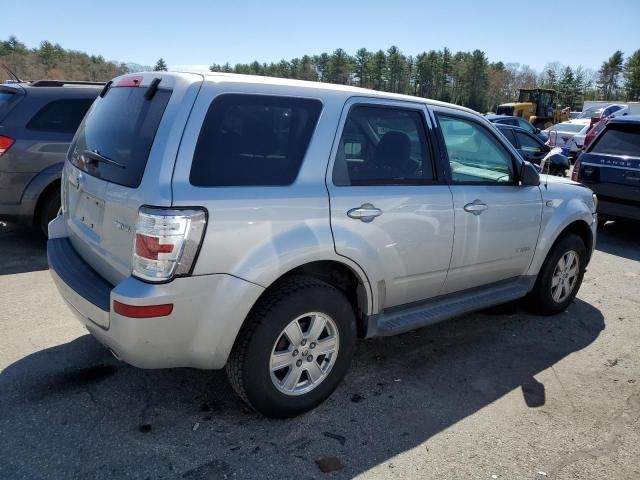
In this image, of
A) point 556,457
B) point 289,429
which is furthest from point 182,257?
point 556,457

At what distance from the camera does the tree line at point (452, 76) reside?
281ft

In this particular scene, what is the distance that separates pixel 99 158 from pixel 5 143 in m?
3.48

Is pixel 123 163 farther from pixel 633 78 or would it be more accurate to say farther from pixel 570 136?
pixel 633 78

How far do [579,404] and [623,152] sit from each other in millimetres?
5863

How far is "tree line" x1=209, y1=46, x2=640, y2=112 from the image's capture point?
85.6 metres

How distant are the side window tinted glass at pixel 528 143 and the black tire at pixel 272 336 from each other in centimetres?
944

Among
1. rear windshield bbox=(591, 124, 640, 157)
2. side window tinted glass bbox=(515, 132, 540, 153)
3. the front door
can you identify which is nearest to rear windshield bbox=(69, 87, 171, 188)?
the front door

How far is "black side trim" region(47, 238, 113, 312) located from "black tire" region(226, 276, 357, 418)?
0.72 m

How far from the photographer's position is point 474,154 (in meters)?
3.92

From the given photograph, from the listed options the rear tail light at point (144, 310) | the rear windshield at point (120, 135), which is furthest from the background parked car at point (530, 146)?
the rear tail light at point (144, 310)

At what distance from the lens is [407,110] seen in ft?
11.3

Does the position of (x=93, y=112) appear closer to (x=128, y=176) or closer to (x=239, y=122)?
(x=128, y=176)

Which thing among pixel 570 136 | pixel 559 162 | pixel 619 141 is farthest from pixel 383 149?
pixel 570 136

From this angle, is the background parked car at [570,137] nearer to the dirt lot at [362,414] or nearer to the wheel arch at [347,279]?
the dirt lot at [362,414]
